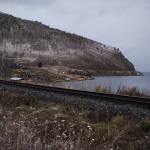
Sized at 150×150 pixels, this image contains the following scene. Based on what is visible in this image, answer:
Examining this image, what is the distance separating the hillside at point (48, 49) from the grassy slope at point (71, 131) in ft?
204

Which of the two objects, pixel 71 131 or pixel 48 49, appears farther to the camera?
pixel 48 49

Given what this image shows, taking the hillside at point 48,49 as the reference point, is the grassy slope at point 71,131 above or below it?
below

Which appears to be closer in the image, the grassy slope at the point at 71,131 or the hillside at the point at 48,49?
the grassy slope at the point at 71,131

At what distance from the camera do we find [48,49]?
285ft

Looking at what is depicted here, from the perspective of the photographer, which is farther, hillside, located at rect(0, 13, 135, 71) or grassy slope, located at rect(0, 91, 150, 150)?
hillside, located at rect(0, 13, 135, 71)

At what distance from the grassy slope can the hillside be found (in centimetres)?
6214

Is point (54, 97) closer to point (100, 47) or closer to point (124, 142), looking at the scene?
point (124, 142)

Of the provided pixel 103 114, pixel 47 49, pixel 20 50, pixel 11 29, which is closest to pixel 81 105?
pixel 103 114

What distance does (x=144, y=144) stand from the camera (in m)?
4.32

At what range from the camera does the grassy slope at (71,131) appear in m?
3.71

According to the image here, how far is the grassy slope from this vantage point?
12.2 feet

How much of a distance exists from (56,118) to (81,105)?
1.67 metres

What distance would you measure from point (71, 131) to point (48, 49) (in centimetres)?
8392

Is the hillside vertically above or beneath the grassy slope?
above
